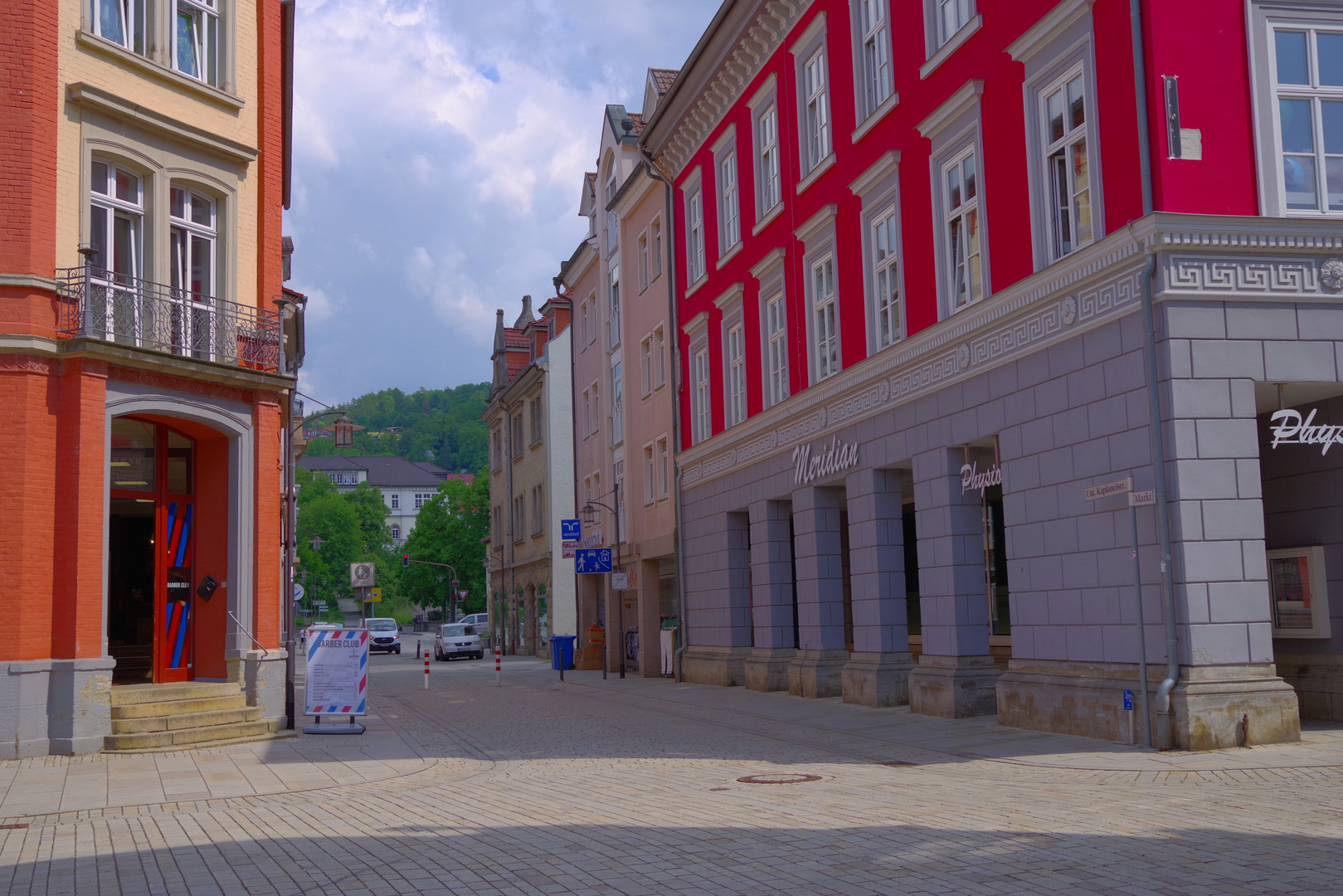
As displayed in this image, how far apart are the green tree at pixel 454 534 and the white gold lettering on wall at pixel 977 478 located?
3044 inches

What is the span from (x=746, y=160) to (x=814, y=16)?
15.5ft

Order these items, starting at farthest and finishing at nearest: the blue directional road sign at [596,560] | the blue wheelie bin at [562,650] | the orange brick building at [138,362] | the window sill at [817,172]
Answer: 1. the blue directional road sign at [596,560]
2. the blue wheelie bin at [562,650]
3. the window sill at [817,172]
4. the orange brick building at [138,362]

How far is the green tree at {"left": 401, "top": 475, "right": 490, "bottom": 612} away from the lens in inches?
3723

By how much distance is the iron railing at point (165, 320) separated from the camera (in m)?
17.4

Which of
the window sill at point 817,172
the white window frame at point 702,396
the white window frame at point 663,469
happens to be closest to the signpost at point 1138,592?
the window sill at point 817,172

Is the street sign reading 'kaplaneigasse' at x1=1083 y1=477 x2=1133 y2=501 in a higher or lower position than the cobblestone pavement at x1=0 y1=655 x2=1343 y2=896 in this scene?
higher

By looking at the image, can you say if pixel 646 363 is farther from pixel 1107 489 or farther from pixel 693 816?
pixel 693 816

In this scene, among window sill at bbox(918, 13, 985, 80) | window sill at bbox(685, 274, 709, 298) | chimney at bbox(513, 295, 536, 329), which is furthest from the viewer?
chimney at bbox(513, 295, 536, 329)

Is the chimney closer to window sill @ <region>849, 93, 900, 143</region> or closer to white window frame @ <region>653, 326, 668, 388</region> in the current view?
white window frame @ <region>653, 326, 668, 388</region>

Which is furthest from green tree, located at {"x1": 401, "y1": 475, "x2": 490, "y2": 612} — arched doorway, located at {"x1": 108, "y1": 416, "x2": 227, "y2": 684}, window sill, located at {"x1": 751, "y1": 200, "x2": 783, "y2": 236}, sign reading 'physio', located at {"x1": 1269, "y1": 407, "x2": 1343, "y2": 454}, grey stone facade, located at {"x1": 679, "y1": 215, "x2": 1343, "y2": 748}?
sign reading 'physio', located at {"x1": 1269, "y1": 407, "x2": 1343, "y2": 454}

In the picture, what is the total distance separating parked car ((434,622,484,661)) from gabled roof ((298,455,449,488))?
108347mm

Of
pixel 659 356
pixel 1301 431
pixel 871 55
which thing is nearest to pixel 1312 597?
pixel 1301 431

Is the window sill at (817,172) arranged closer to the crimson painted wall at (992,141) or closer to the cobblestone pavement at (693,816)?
the crimson painted wall at (992,141)

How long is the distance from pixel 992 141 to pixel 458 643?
42873 mm
